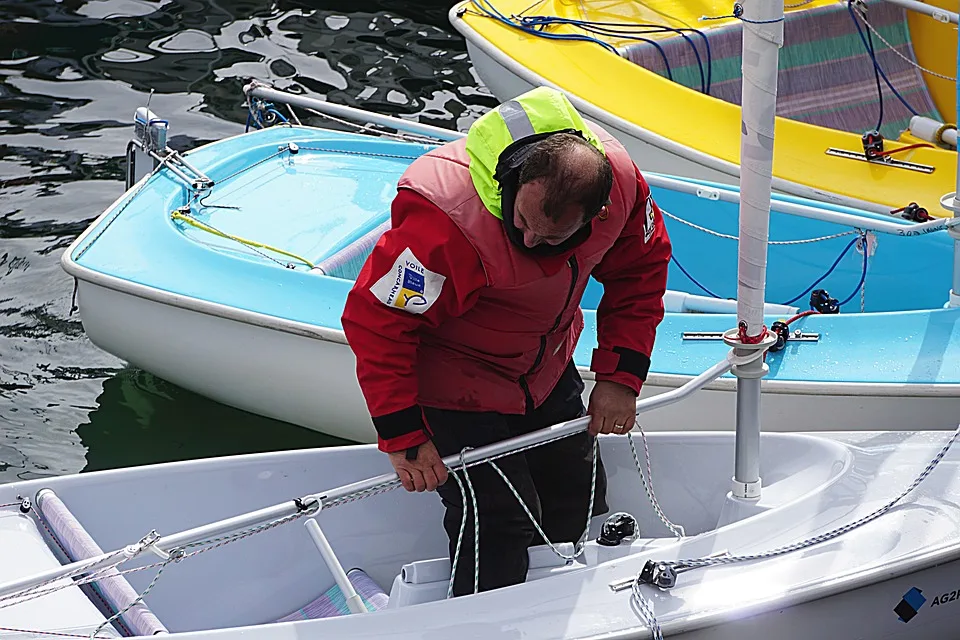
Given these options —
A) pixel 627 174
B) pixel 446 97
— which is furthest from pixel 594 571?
pixel 446 97

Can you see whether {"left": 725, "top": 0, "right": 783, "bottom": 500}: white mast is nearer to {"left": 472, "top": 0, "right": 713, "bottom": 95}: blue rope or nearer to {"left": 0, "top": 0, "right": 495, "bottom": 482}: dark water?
{"left": 0, "top": 0, "right": 495, "bottom": 482}: dark water

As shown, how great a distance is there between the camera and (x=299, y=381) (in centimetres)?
304

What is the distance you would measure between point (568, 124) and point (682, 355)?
1.20 meters

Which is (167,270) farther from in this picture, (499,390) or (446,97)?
(446,97)

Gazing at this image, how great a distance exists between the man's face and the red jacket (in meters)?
0.05

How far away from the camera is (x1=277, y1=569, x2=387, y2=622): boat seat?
2387mm

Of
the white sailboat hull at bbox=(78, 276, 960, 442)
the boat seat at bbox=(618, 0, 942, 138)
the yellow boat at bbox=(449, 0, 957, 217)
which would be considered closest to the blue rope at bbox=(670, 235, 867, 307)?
the yellow boat at bbox=(449, 0, 957, 217)

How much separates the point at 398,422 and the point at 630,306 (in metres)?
0.51

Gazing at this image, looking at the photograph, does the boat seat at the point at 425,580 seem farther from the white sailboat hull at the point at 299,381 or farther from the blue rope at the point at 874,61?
the blue rope at the point at 874,61

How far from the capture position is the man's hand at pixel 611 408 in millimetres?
2100

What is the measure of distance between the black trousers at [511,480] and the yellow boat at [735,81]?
1.60 meters

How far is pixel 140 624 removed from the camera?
195cm

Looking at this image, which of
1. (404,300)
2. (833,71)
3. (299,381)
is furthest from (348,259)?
(833,71)

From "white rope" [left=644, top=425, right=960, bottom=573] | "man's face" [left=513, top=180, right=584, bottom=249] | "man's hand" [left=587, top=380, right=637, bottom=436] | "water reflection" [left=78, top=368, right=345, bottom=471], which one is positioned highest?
"man's face" [left=513, top=180, right=584, bottom=249]
